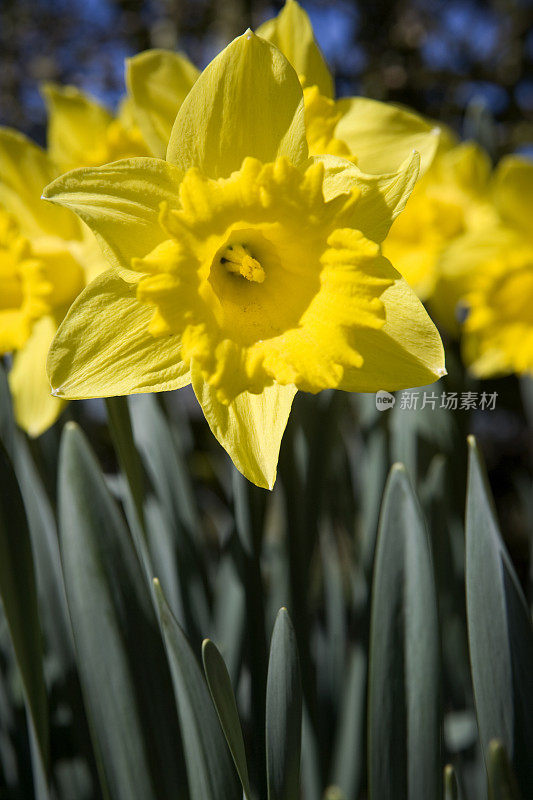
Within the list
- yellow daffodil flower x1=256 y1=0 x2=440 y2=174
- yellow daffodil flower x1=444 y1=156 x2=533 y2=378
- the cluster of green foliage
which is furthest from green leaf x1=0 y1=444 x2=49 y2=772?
yellow daffodil flower x1=444 y1=156 x2=533 y2=378

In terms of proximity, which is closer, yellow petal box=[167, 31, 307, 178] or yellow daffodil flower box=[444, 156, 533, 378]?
yellow petal box=[167, 31, 307, 178]

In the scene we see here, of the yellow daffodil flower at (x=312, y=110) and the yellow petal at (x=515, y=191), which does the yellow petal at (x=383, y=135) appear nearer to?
the yellow daffodil flower at (x=312, y=110)

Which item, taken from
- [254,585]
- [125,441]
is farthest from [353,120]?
[254,585]

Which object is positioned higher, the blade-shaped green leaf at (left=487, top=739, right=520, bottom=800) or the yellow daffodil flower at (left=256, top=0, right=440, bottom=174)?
the yellow daffodil flower at (left=256, top=0, right=440, bottom=174)

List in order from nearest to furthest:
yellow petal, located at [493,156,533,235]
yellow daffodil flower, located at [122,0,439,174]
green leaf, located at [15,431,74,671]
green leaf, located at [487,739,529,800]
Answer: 1. green leaf, located at [487,739,529,800]
2. yellow daffodil flower, located at [122,0,439,174]
3. green leaf, located at [15,431,74,671]
4. yellow petal, located at [493,156,533,235]

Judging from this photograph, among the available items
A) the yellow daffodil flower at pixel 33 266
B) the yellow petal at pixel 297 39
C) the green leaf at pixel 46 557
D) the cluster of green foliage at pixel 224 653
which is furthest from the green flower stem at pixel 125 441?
the yellow petal at pixel 297 39

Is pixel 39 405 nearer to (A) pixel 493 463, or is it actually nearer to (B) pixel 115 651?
(B) pixel 115 651

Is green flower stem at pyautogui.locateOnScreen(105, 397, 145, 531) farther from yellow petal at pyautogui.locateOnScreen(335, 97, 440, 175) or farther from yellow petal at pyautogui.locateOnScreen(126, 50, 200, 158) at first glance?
yellow petal at pyautogui.locateOnScreen(335, 97, 440, 175)

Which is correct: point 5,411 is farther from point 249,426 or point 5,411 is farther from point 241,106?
point 241,106
